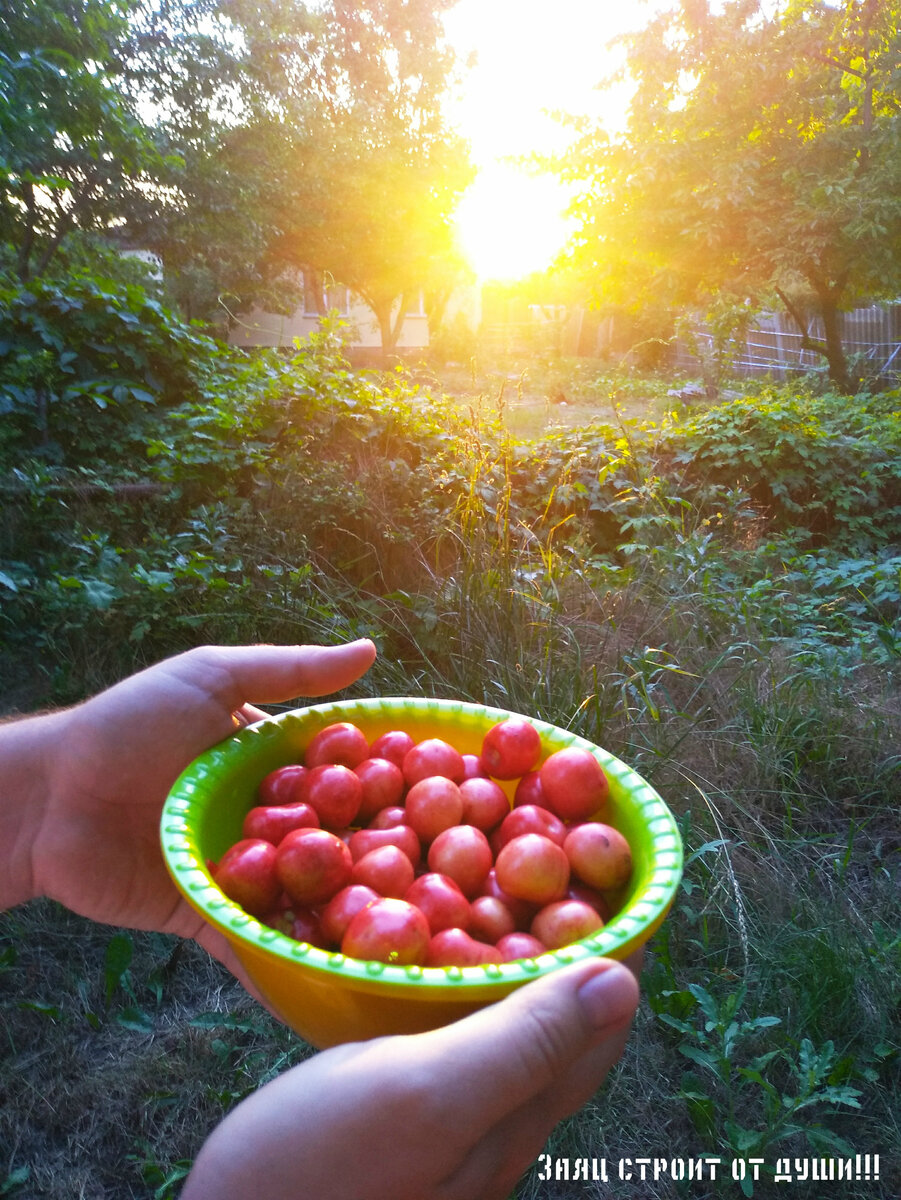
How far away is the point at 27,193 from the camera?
290 inches

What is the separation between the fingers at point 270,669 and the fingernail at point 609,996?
2.90 ft

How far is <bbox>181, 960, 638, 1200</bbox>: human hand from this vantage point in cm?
84

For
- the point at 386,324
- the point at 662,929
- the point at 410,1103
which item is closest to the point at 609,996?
the point at 410,1103

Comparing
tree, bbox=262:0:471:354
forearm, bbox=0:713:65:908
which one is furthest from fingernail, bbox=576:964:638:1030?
tree, bbox=262:0:471:354

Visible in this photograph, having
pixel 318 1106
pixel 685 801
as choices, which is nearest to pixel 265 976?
pixel 318 1106

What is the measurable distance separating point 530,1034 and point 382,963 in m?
0.22

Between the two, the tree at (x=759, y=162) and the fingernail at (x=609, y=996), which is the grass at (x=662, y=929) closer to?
the fingernail at (x=609, y=996)

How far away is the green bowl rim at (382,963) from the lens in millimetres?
943

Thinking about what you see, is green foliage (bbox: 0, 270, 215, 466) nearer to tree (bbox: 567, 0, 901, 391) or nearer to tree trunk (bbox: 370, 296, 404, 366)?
tree (bbox: 567, 0, 901, 391)

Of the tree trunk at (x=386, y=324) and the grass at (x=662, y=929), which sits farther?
the tree trunk at (x=386, y=324)

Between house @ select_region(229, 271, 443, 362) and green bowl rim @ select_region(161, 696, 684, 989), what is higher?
house @ select_region(229, 271, 443, 362)

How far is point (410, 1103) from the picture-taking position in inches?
33.0

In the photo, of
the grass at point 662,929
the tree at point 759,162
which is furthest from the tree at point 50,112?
the tree at point 759,162

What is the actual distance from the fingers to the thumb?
854 millimetres
